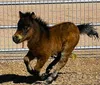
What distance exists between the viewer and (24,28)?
8070mm

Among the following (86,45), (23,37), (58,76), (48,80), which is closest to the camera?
(23,37)

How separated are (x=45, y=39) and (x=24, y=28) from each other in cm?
68

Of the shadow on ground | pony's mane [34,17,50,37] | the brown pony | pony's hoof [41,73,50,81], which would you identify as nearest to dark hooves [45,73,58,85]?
the brown pony

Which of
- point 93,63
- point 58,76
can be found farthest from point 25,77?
point 93,63

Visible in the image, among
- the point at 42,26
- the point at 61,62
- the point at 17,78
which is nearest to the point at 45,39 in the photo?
the point at 42,26

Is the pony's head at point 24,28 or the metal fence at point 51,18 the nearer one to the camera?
the pony's head at point 24,28

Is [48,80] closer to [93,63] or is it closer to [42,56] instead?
[42,56]

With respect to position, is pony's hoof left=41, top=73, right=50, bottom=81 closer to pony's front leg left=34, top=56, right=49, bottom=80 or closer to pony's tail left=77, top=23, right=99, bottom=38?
pony's front leg left=34, top=56, right=49, bottom=80

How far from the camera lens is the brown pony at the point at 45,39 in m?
8.14

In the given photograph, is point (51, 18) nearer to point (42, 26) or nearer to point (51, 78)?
point (42, 26)

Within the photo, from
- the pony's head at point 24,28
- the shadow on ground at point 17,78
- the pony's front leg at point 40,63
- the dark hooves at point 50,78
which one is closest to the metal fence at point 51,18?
the shadow on ground at point 17,78

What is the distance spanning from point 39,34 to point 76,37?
875 mm

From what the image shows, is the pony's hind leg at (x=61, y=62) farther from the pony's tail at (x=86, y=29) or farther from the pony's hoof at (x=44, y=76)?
the pony's tail at (x=86, y=29)

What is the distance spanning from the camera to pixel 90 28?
9.55 m
